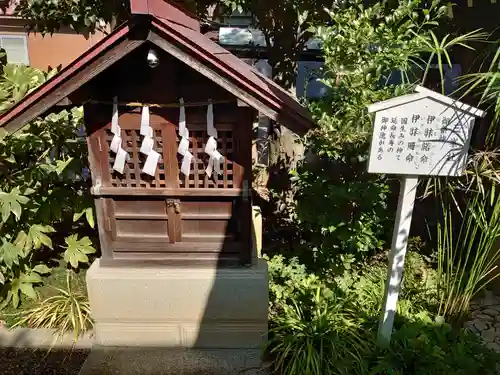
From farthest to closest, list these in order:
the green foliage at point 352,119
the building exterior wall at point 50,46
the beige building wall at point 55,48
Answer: the beige building wall at point 55,48, the building exterior wall at point 50,46, the green foliage at point 352,119

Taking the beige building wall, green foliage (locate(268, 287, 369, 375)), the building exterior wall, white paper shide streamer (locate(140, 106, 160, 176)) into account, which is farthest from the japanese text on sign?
the beige building wall

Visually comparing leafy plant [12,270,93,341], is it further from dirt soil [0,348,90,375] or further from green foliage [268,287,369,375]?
green foliage [268,287,369,375]

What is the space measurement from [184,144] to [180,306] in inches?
61.0

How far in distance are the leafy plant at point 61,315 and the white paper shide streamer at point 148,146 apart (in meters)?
1.82

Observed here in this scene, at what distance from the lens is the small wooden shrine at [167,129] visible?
288 cm

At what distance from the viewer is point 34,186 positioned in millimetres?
4254

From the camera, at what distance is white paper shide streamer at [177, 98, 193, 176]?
322 cm

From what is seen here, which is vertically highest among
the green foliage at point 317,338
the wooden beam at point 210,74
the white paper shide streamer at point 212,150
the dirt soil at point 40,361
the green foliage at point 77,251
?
the wooden beam at point 210,74

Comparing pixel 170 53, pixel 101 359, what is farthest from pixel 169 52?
pixel 101 359

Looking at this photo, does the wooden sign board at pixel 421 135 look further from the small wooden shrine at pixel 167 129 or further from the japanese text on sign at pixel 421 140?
the small wooden shrine at pixel 167 129

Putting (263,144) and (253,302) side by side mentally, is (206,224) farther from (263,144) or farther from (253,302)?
(263,144)

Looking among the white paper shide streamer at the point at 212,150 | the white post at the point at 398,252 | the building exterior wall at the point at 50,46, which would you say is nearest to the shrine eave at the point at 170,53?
the white paper shide streamer at the point at 212,150

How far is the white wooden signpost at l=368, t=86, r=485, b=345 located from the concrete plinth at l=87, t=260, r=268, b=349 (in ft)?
5.11

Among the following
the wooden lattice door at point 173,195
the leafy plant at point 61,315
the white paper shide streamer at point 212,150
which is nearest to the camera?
the white paper shide streamer at point 212,150
